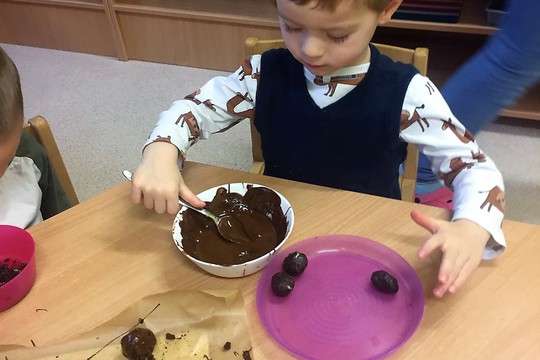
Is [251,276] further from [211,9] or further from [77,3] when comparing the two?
[77,3]

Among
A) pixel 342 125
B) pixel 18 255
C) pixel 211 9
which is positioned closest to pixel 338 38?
pixel 342 125

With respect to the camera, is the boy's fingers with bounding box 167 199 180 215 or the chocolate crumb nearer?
the chocolate crumb

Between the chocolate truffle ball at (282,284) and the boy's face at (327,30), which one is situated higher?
the boy's face at (327,30)

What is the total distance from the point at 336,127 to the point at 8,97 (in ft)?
1.62

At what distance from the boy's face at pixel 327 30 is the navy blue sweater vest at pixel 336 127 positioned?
9cm

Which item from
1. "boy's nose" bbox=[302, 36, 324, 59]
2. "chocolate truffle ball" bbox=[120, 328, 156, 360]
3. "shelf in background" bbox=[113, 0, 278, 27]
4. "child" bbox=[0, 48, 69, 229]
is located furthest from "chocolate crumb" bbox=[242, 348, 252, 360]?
"shelf in background" bbox=[113, 0, 278, 27]

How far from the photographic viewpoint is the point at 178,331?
24.3 inches

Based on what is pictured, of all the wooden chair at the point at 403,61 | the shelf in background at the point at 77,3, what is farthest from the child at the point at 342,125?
the shelf in background at the point at 77,3

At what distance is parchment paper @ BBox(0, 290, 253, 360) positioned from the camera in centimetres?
60

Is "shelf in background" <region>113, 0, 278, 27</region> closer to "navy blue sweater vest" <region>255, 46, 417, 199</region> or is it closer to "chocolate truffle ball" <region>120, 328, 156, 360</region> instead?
Answer: "navy blue sweater vest" <region>255, 46, 417, 199</region>

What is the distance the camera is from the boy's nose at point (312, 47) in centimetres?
70

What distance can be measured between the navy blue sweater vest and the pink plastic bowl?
1.39 ft

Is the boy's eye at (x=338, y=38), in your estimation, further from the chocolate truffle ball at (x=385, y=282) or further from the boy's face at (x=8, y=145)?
the boy's face at (x=8, y=145)

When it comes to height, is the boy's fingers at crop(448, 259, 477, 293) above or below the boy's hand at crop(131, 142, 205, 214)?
below
